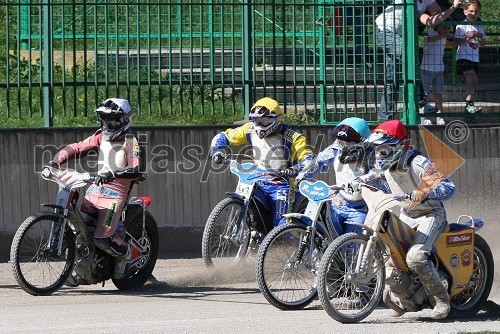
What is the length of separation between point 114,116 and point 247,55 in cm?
342

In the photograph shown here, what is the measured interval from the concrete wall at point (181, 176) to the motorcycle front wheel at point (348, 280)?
4.55 m

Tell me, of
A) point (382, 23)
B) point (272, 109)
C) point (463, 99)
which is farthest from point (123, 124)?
point (463, 99)

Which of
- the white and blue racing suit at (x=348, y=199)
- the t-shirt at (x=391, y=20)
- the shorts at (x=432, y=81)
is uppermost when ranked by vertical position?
the t-shirt at (x=391, y=20)

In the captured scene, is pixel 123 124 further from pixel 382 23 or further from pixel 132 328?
pixel 382 23

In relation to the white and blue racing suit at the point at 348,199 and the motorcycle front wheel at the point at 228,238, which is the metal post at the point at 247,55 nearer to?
the motorcycle front wheel at the point at 228,238

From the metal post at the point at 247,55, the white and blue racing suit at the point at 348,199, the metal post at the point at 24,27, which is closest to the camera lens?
the white and blue racing suit at the point at 348,199

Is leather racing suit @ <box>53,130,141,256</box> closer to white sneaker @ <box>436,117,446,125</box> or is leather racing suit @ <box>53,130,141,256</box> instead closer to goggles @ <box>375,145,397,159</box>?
goggles @ <box>375,145,397,159</box>

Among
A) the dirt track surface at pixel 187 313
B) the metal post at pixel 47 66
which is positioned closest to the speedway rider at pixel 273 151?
the dirt track surface at pixel 187 313

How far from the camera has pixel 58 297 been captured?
9859 millimetres

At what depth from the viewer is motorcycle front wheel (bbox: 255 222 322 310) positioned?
893cm

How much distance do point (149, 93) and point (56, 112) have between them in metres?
1.10

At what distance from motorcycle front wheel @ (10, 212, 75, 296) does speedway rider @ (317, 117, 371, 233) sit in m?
2.39

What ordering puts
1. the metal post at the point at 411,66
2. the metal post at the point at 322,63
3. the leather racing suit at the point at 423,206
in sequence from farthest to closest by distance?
1. the metal post at the point at 411,66
2. the metal post at the point at 322,63
3. the leather racing suit at the point at 423,206

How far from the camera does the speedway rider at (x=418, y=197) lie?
8508 mm
